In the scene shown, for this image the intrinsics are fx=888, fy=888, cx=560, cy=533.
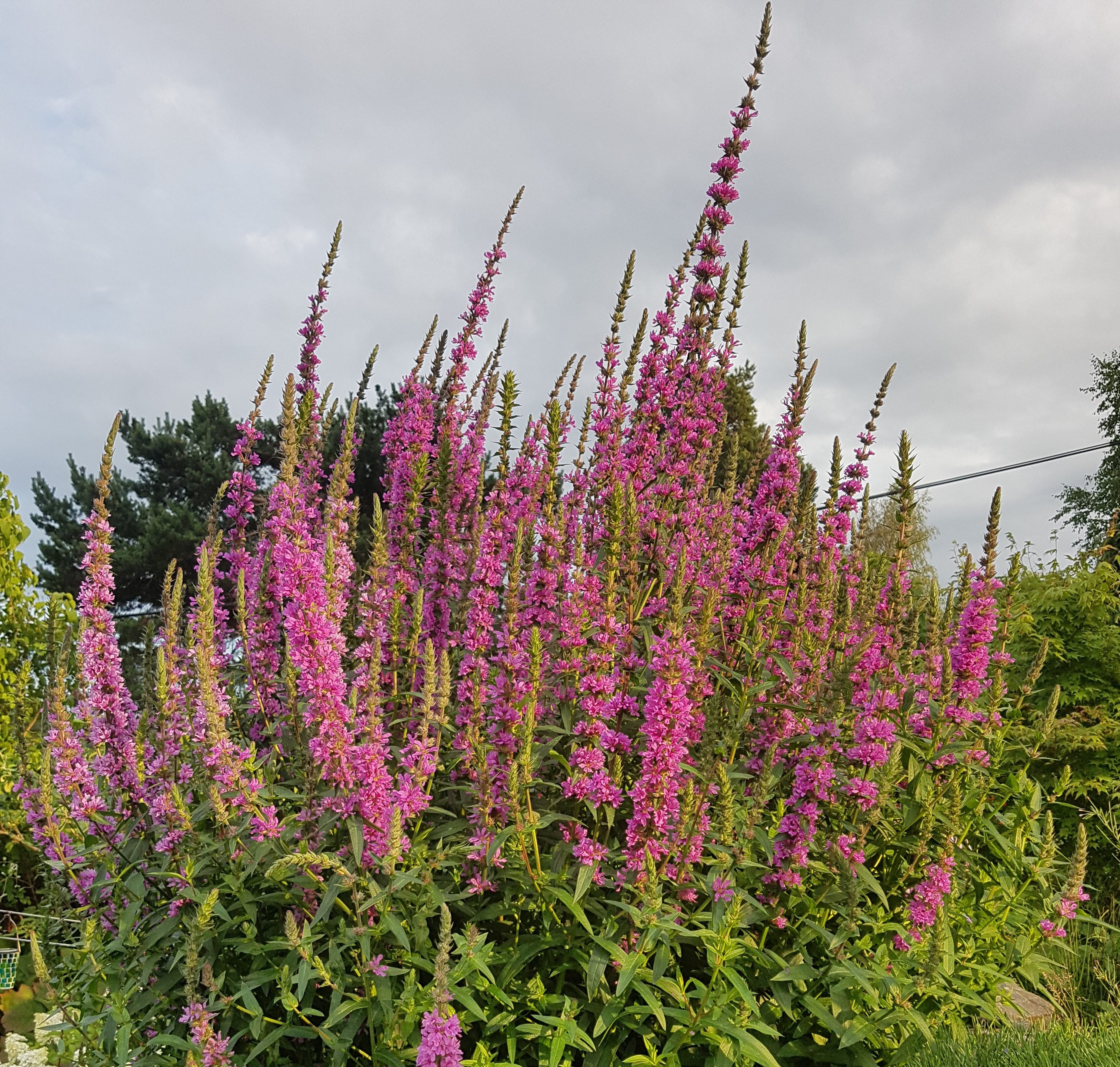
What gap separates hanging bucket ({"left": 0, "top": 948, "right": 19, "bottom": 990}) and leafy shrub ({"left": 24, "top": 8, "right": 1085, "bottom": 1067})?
234cm

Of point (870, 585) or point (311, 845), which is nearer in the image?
point (311, 845)

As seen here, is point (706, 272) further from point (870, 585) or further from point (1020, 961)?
point (1020, 961)

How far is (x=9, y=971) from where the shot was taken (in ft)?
20.0

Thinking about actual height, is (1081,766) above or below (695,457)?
below

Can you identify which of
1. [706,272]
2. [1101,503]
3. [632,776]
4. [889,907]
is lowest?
[889,907]

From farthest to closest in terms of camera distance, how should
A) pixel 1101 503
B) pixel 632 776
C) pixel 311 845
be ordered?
pixel 1101 503, pixel 632 776, pixel 311 845

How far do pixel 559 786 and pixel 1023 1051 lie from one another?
242 centimetres

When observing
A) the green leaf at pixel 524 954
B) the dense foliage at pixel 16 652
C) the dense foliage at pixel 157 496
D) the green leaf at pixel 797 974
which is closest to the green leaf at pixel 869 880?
the green leaf at pixel 797 974

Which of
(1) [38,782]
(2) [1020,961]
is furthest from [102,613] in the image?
(2) [1020,961]

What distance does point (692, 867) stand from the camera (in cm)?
332

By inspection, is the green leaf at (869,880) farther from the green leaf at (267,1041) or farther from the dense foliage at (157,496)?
the dense foliage at (157,496)

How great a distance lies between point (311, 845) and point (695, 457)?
9.02ft

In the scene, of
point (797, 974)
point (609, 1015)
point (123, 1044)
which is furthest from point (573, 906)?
point (123, 1044)

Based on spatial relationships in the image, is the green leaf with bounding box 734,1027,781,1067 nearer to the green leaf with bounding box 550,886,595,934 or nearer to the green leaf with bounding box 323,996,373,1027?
the green leaf with bounding box 550,886,595,934
